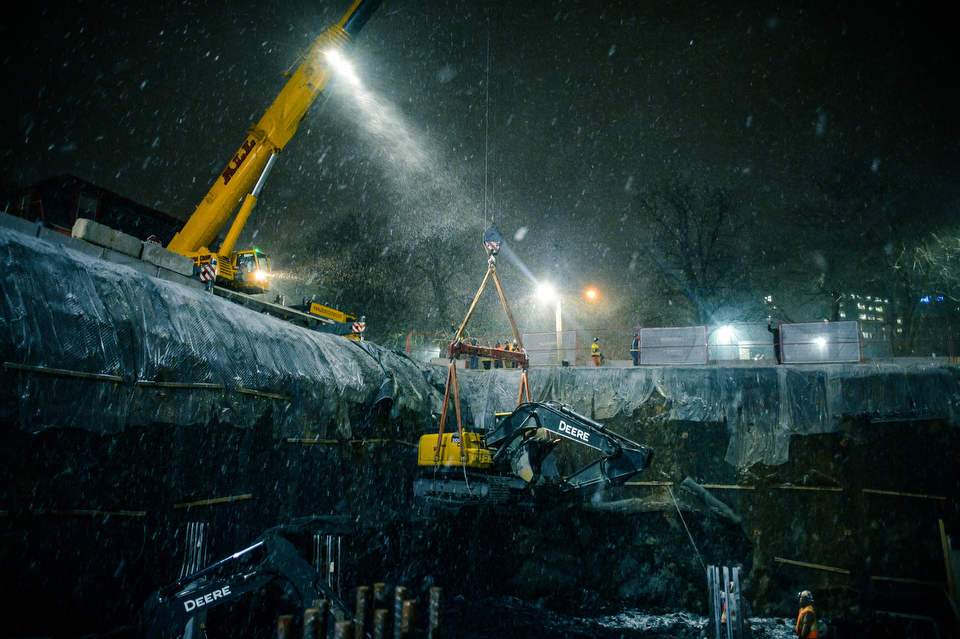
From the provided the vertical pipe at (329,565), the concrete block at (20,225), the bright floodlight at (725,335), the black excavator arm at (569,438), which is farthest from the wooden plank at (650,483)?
the bright floodlight at (725,335)

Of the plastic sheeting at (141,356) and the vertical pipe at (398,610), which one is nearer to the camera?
the vertical pipe at (398,610)

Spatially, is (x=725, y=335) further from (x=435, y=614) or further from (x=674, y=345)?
(x=435, y=614)

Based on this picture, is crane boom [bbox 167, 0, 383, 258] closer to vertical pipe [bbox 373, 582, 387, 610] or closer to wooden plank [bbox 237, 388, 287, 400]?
wooden plank [bbox 237, 388, 287, 400]

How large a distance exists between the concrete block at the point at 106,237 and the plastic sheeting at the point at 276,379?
7.16ft

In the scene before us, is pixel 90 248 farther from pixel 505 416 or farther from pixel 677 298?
pixel 677 298

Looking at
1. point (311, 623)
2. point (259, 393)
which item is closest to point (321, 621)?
point (311, 623)

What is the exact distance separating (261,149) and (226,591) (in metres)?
13.2

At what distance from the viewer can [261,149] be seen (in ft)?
51.0

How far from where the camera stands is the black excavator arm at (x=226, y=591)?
577cm

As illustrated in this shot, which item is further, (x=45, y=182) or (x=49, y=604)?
(x=45, y=182)

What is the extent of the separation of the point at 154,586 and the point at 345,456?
15.1 feet

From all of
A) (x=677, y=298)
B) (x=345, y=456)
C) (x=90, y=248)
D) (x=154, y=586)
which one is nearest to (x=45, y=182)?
(x=90, y=248)

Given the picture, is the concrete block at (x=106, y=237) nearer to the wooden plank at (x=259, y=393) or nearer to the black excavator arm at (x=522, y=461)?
the wooden plank at (x=259, y=393)

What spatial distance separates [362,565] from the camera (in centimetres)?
1091
